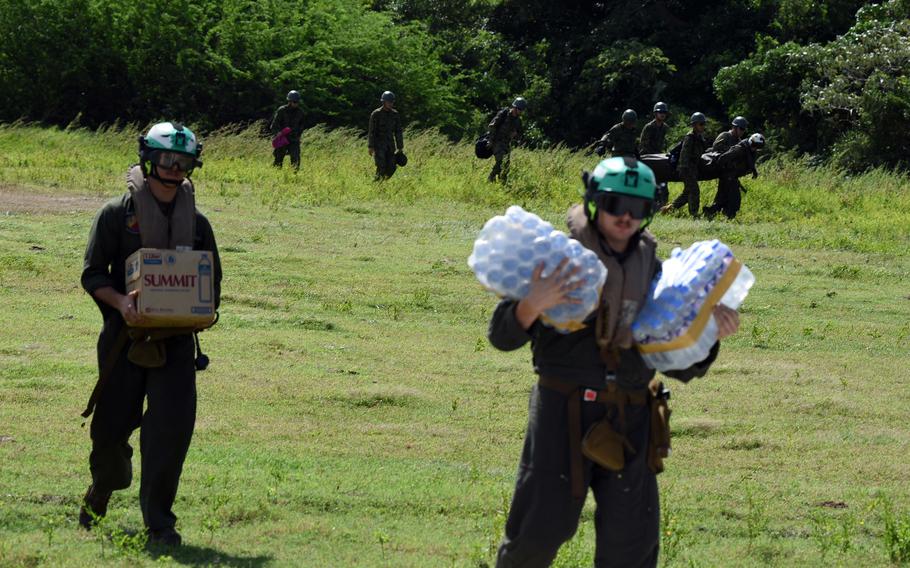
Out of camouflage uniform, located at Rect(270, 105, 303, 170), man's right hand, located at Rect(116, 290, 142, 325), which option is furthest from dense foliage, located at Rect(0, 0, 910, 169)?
man's right hand, located at Rect(116, 290, 142, 325)

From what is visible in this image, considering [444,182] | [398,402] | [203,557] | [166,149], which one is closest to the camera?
[166,149]

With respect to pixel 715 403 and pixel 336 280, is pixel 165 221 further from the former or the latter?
pixel 336 280

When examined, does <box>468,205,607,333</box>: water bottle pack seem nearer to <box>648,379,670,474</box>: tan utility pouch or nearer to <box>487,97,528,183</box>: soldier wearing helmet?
<box>648,379,670,474</box>: tan utility pouch

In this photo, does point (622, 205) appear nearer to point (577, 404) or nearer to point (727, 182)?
point (577, 404)

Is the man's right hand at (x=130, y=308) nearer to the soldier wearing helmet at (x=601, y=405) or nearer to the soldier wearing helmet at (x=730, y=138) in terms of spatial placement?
the soldier wearing helmet at (x=601, y=405)

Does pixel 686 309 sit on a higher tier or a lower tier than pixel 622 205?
lower

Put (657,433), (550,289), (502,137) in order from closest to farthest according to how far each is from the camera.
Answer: (550,289), (657,433), (502,137)

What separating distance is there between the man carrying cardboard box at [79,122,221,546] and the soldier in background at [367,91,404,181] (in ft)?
57.6

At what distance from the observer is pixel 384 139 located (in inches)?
955

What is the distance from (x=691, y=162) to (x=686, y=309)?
17458mm

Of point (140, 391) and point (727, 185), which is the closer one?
point (140, 391)

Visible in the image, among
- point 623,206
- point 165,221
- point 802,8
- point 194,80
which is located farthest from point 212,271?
point 802,8

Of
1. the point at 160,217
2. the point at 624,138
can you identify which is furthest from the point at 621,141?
the point at 160,217

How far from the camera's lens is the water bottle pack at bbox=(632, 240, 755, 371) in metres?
4.90
